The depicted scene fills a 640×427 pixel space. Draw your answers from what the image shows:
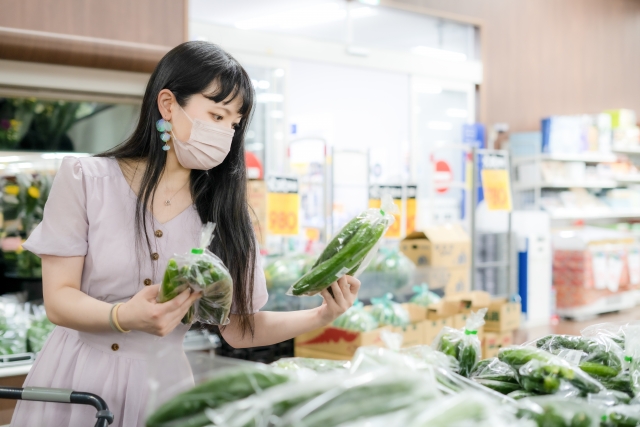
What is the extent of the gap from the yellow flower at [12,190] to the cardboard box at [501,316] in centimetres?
291

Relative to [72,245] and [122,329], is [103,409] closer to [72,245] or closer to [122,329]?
[122,329]

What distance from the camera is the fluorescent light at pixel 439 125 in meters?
7.34

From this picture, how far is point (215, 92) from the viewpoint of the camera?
159 centimetres

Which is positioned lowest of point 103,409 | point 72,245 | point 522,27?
point 103,409

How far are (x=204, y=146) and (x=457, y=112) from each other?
242 inches

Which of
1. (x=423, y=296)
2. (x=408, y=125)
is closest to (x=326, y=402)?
(x=423, y=296)

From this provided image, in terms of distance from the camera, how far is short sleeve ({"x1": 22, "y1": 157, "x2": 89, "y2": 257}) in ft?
4.94

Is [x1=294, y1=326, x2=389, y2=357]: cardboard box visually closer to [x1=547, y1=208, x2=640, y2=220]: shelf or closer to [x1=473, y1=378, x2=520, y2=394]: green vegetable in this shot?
[x1=473, y1=378, x2=520, y2=394]: green vegetable

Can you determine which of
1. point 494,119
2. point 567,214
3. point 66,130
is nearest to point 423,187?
point 494,119

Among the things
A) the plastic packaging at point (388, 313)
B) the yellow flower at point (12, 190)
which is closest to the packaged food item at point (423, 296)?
the plastic packaging at point (388, 313)

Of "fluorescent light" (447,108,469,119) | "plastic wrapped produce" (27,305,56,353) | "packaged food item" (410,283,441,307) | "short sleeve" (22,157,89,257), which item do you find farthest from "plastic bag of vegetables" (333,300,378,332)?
"fluorescent light" (447,108,469,119)

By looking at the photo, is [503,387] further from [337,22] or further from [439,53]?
[439,53]

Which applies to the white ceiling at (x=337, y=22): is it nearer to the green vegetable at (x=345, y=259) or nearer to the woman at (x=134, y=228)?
the woman at (x=134, y=228)

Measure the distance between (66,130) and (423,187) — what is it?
5.11 m
